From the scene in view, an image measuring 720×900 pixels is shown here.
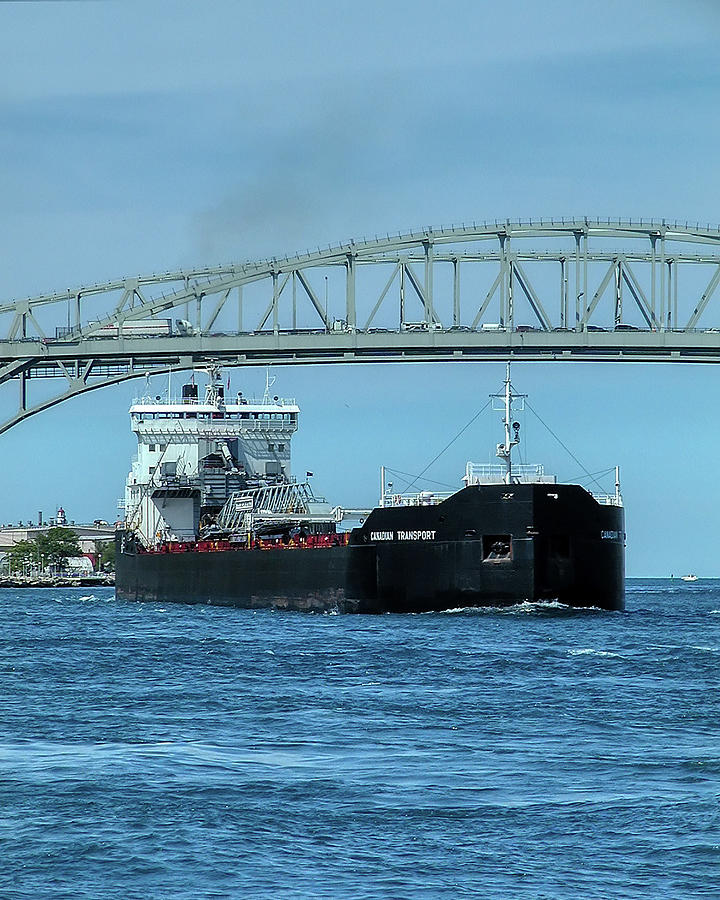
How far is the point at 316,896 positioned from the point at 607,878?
248 centimetres

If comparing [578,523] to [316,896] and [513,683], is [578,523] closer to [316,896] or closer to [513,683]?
[513,683]

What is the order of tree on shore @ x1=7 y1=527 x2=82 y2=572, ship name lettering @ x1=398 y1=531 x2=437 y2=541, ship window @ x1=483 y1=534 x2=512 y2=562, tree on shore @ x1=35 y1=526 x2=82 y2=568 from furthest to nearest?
tree on shore @ x1=7 y1=527 x2=82 y2=572, tree on shore @ x1=35 y1=526 x2=82 y2=568, ship name lettering @ x1=398 y1=531 x2=437 y2=541, ship window @ x1=483 y1=534 x2=512 y2=562

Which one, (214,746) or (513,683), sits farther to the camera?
(513,683)

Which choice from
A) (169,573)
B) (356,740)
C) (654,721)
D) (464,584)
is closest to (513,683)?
(654,721)

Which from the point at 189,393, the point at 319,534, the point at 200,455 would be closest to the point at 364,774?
the point at 319,534

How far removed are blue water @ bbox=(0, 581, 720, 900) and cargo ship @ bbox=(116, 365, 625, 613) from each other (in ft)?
31.8

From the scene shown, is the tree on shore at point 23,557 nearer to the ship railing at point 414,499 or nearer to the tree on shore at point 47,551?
the tree on shore at point 47,551

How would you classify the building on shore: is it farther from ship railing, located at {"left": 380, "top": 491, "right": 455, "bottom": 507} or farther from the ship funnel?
ship railing, located at {"left": 380, "top": 491, "right": 455, "bottom": 507}

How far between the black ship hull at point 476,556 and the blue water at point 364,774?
31.0 feet

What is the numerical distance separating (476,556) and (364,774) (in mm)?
25851

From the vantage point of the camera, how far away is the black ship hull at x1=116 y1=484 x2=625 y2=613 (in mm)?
42844

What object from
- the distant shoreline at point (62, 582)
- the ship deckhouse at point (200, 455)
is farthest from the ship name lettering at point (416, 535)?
the distant shoreline at point (62, 582)

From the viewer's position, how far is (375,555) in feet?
152

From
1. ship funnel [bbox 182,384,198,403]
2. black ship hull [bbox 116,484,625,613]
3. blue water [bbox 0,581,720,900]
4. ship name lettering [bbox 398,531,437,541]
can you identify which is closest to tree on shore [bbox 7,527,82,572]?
ship funnel [bbox 182,384,198,403]
